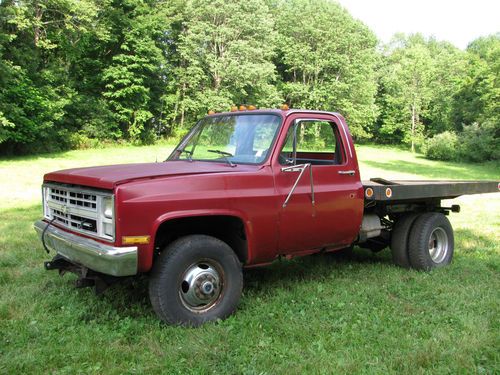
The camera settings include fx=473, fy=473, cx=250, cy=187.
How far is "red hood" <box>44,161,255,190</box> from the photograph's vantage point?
12.7ft

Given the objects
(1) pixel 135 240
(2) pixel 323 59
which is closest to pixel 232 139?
(1) pixel 135 240

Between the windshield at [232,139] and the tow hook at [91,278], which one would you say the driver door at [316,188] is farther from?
the tow hook at [91,278]

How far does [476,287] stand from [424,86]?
5203 centimetres

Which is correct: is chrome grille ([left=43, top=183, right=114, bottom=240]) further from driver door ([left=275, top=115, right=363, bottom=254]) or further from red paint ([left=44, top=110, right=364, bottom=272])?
driver door ([left=275, top=115, right=363, bottom=254])

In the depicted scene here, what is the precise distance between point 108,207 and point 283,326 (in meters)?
1.85

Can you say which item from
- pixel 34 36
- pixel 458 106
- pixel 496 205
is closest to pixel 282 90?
pixel 458 106

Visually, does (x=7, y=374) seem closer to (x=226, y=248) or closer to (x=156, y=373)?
(x=156, y=373)

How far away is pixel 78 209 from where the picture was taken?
13.8ft

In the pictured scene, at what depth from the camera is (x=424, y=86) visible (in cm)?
5303

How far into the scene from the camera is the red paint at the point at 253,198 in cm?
384

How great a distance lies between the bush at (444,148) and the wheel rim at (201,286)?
1433 inches

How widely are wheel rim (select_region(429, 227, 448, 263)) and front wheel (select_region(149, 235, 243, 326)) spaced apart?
3.40 meters

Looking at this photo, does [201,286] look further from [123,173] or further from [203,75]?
[203,75]

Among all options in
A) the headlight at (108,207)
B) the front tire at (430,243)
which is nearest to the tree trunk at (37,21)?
the front tire at (430,243)
